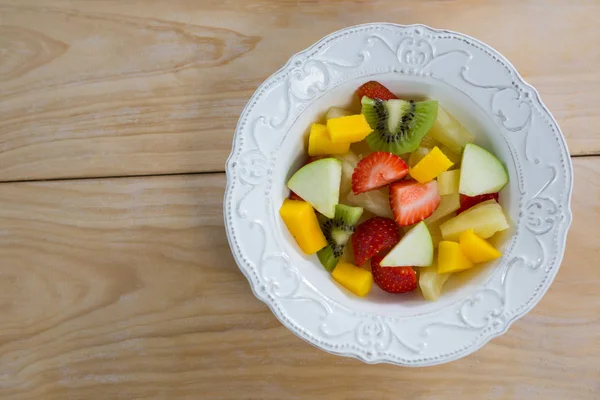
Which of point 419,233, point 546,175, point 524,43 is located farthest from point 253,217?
point 524,43

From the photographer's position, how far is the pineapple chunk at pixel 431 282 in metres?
1.03

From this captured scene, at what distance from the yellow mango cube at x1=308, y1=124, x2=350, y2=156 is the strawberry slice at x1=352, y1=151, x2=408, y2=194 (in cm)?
5

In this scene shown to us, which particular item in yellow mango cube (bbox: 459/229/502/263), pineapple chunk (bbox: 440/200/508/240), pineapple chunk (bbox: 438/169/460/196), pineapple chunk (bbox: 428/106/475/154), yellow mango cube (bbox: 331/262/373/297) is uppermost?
pineapple chunk (bbox: 428/106/475/154)

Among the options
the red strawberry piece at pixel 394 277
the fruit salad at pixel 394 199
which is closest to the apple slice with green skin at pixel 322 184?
the fruit salad at pixel 394 199

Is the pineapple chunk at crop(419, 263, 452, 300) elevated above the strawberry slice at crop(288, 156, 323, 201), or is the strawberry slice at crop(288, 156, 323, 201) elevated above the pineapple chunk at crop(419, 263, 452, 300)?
the strawberry slice at crop(288, 156, 323, 201)

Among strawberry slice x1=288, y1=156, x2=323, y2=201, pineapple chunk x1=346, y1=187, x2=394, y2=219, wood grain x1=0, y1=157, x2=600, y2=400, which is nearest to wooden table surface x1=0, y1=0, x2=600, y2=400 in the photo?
wood grain x1=0, y1=157, x2=600, y2=400

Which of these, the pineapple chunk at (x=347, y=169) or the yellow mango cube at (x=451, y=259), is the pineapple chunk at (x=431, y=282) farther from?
the pineapple chunk at (x=347, y=169)

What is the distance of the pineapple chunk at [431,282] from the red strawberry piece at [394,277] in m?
0.02

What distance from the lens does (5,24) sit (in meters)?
1.28

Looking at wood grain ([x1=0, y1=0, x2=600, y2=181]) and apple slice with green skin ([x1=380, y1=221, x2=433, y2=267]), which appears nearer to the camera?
apple slice with green skin ([x1=380, y1=221, x2=433, y2=267])

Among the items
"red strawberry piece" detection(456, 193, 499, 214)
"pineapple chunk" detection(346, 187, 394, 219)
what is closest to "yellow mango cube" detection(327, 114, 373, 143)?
"pineapple chunk" detection(346, 187, 394, 219)

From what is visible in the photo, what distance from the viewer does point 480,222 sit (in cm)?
101

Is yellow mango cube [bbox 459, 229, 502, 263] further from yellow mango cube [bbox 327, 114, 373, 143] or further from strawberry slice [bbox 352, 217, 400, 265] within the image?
yellow mango cube [bbox 327, 114, 373, 143]

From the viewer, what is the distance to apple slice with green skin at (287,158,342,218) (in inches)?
40.6
